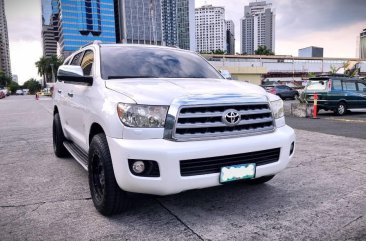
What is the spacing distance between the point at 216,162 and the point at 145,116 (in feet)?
2.44

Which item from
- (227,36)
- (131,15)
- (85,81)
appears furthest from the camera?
(227,36)

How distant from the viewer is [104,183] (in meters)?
2.85

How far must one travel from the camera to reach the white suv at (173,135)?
8.58 ft

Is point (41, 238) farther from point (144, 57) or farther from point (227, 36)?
point (227, 36)

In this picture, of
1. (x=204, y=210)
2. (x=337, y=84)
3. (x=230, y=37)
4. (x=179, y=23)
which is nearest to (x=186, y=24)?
(x=179, y=23)

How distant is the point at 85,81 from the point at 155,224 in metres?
1.75

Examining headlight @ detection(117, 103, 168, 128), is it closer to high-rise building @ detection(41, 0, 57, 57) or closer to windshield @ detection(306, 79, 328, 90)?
windshield @ detection(306, 79, 328, 90)

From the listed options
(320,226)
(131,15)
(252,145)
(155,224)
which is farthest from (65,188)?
(131,15)

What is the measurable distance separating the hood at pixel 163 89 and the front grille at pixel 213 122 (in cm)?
15

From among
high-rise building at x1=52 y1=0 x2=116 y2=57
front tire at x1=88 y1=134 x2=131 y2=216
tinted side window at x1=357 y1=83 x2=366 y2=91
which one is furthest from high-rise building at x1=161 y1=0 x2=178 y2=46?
front tire at x1=88 y1=134 x2=131 y2=216

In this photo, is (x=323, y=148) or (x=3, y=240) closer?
(x=3, y=240)

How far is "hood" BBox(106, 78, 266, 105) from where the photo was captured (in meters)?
2.74

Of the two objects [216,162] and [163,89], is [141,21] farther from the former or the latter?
[216,162]

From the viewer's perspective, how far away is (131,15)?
408 ft
